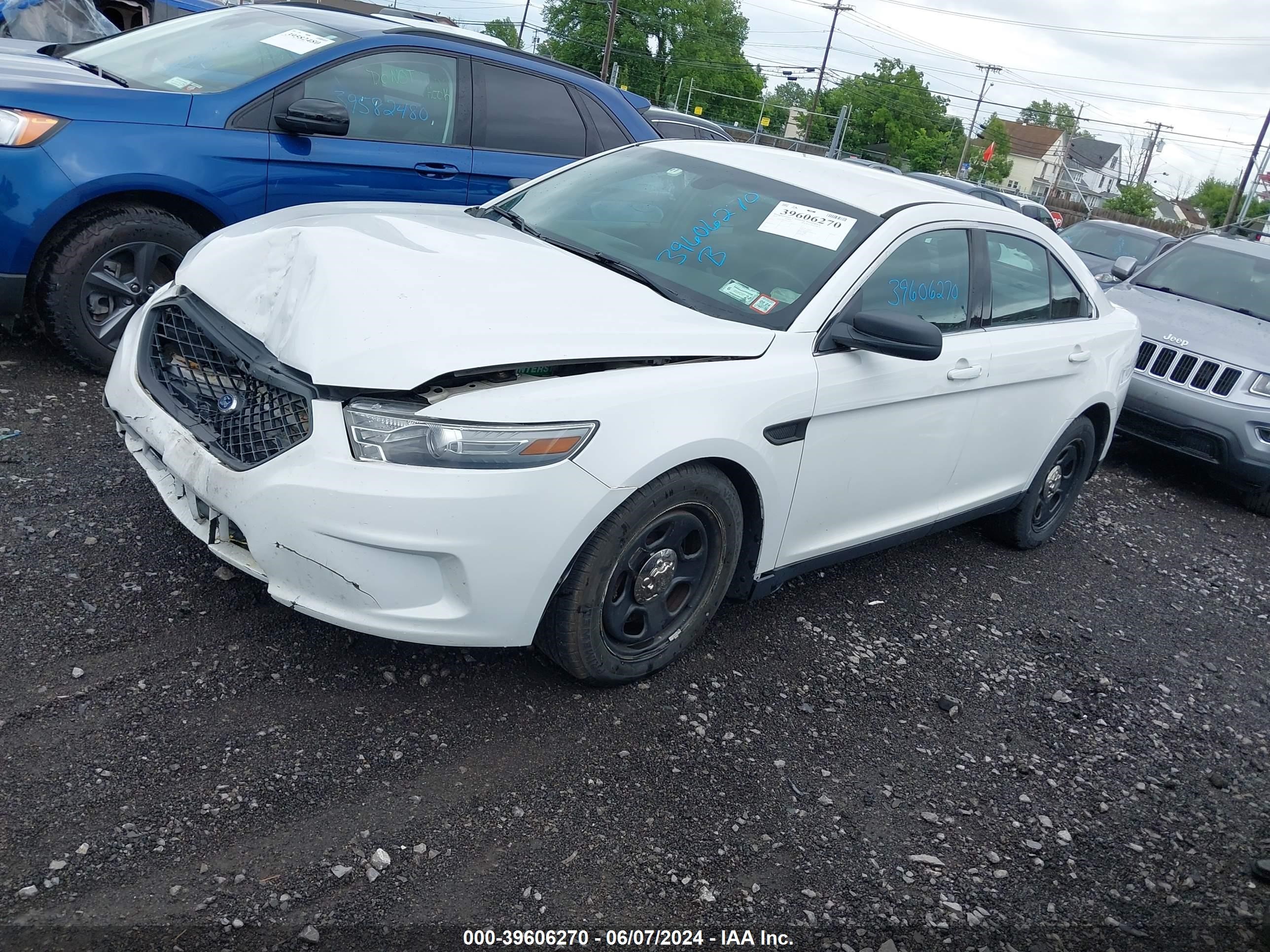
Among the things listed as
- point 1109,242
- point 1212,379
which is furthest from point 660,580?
point 1109,242

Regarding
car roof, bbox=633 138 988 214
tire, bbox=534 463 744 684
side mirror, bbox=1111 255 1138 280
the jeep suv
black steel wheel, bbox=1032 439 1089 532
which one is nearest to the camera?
tire, bbox=534 463 744 684

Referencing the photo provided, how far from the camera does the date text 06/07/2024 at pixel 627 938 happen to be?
2418 mm

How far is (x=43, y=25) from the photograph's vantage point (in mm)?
9297

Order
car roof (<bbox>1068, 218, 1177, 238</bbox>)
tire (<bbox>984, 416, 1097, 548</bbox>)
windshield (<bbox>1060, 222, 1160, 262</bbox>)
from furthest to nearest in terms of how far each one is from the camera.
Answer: car roof (<bbox>1068, 218, 1177, 238</bbox>) < windshield (<bbox>1060, 222, 1160, 262</bbox>) < tire (<bbox>984, 416, 1097, 548</bbox>)

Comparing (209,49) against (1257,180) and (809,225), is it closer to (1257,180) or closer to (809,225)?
(809,225)

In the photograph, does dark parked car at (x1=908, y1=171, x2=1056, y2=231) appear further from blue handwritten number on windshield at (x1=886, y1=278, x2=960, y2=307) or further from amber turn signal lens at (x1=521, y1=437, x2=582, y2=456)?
amber turn signal lens at (x1=521, y1=437, x2=582, y2=456)

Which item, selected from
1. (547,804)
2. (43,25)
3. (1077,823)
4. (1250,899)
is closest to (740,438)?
(547,804)

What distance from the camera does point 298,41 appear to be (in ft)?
17.8

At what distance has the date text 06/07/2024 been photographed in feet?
7.93

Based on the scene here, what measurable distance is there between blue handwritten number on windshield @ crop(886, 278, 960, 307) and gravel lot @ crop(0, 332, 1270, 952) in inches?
52.4

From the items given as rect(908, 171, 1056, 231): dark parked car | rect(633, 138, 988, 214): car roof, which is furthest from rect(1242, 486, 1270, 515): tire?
rect(908, 171, 1056, 231): dark parked car

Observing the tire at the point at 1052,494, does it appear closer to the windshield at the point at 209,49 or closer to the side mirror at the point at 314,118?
the side mirror at the point at 314,118

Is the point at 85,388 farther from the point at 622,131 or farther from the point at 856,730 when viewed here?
the point at 856,730

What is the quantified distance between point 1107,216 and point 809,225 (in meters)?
63.2
